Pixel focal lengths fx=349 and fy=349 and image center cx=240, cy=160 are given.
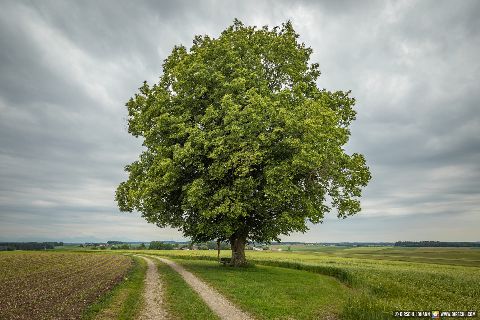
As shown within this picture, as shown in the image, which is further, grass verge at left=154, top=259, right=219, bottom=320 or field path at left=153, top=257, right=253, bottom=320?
field path at left=153, top=257, right=253, bottom=320

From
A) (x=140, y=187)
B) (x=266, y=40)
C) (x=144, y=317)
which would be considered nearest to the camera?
(x=144, y=317)

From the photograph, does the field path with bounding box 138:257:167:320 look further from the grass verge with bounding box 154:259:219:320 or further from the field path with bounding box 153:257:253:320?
the field path with bounding box 153:257:253:320

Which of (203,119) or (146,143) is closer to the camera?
(203,119)

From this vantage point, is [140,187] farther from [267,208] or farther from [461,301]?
[461,301]

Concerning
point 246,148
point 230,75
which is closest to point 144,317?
point 246,148

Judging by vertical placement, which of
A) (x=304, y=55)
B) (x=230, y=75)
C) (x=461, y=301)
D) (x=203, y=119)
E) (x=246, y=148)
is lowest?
(x=461, y=301)

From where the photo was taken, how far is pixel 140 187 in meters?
34.5

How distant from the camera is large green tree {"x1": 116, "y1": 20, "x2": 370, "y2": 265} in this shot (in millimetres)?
31797

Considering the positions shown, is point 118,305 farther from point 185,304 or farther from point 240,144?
point 240,144

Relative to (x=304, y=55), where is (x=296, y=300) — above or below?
below

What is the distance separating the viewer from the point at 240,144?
31219 millimetres

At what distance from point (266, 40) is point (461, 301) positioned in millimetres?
30966

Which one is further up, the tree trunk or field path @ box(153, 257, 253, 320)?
the tree trunk

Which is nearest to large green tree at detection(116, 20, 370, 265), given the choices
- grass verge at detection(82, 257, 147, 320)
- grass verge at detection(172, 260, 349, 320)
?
grass verge at detection(172, 260, 349, 320)
